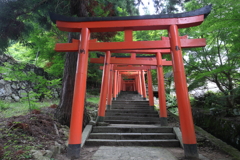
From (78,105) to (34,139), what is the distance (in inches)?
53.1

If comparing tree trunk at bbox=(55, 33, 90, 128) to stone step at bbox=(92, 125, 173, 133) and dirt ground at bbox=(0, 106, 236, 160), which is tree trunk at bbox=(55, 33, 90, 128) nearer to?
dirt ground at bbox=(0, 106, 236, 160)

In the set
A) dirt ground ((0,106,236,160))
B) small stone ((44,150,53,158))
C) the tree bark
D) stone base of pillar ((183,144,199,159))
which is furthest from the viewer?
the tree bark

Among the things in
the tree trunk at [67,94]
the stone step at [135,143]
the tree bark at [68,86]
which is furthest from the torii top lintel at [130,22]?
the stone step at [135,143]

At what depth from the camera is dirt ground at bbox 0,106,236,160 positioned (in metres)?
3.01

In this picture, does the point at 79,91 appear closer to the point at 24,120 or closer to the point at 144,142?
the point at 24,120

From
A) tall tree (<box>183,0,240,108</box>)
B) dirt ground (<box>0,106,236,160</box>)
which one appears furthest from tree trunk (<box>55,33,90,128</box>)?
tall tree (<box>183,0,240,108</box>)

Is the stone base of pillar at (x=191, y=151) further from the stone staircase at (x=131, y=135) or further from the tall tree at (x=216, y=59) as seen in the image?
the tall tree at (x=216, y=59)

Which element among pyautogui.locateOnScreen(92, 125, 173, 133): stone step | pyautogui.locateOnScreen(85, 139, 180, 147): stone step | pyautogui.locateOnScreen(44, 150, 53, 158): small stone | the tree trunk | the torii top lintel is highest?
the torii top lintel

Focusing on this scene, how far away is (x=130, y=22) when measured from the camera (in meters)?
4.40

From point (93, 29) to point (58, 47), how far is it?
121 cm

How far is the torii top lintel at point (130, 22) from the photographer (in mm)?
4242

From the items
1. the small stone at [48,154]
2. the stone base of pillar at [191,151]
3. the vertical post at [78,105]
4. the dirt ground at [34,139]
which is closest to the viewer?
the dirt ground at [34,139]

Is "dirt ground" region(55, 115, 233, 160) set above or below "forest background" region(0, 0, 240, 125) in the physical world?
below

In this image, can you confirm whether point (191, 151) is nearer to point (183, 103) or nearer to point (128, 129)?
point (183, 103)
